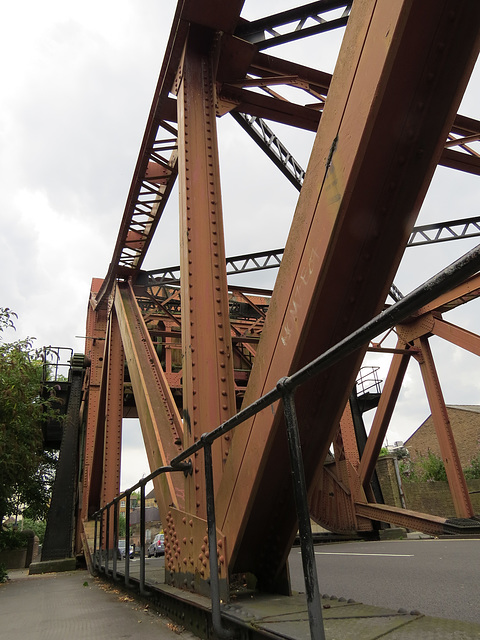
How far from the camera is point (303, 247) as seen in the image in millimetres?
2260

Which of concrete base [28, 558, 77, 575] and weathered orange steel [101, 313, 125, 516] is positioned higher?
weathered orange steel [101, 313, 125, 516]

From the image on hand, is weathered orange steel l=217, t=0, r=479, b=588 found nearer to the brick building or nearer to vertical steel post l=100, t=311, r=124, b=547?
vertical steel post l=100, t=311, r=124, b=547

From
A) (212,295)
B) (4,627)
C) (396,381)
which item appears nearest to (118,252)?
(212,295)

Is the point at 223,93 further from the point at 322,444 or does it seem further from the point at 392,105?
the point at 322,444

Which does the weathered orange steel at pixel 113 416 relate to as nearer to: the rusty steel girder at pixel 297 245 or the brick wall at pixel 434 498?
the rusty steel girder at pixel 297 245

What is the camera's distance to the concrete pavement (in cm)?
292

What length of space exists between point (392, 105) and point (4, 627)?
4.52 metres

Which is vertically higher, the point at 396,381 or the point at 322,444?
the point at 396,381

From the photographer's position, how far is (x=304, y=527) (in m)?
1.51

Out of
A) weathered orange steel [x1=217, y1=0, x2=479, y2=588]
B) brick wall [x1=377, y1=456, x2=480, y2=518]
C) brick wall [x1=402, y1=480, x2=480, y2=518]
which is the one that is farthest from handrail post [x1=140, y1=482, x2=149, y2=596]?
brick wall [x1=402, y1=480, x2=480, y2=518]

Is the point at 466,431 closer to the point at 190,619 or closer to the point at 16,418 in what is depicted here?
the point at 16,418

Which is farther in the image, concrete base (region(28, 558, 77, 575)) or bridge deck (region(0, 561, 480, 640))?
concrete base (region(28, 558, 77, 575))

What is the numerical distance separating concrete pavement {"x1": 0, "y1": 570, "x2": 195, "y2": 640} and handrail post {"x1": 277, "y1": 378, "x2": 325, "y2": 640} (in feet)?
5.12

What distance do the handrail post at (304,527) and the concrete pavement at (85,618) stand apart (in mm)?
1562
